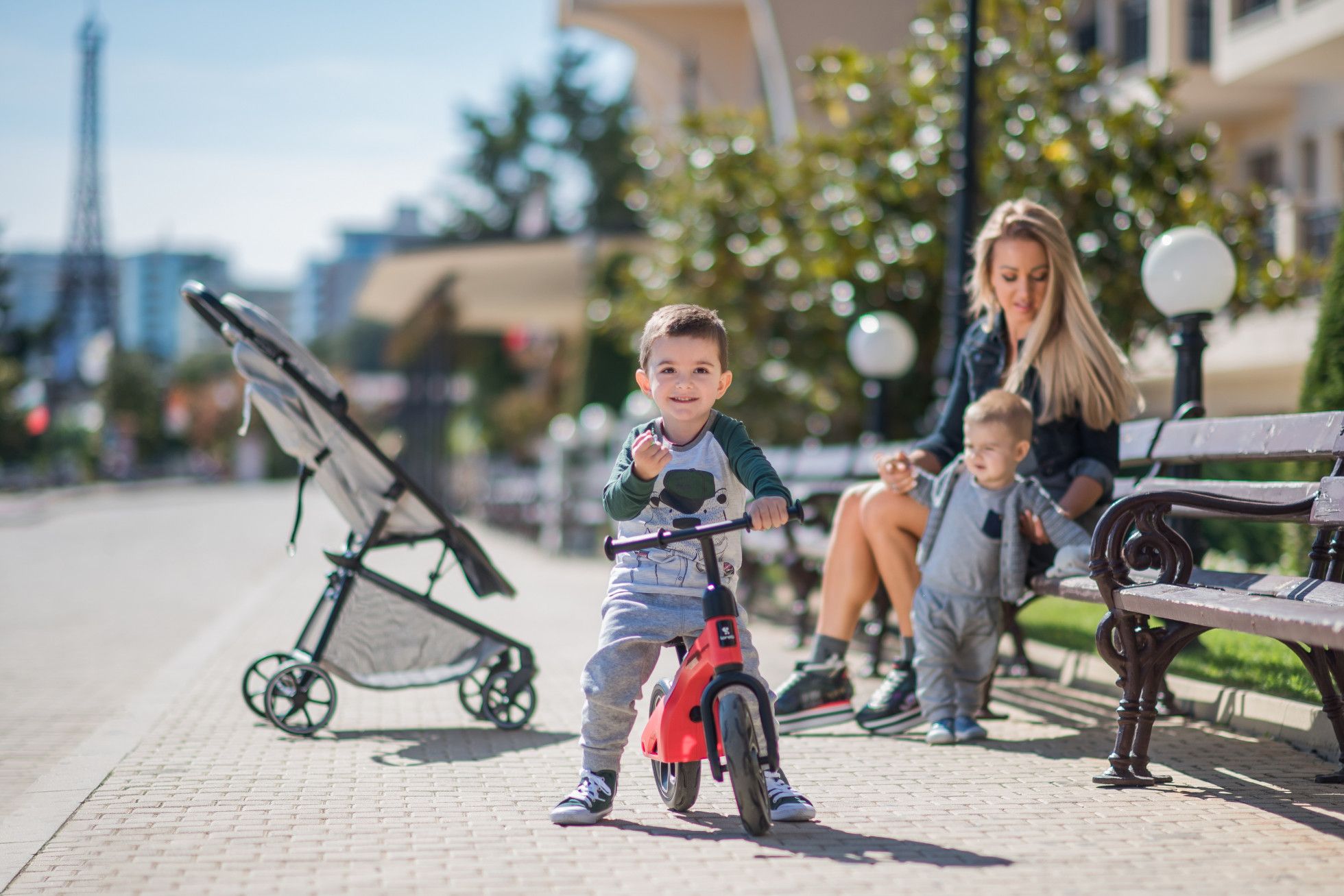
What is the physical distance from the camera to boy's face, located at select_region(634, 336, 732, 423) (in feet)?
12.9

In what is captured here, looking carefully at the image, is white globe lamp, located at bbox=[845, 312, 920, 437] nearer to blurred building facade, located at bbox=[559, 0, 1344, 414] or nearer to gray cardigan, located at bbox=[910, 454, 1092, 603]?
blurred building facade, located at bbox=[559, 0, 1344, 414]

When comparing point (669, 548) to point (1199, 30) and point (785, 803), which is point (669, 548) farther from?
point (1199, 30)

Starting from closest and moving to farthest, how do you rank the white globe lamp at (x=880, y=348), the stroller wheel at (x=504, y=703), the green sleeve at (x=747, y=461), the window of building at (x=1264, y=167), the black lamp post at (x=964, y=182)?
the green sleeve at (x=747, y=461), the stroller wheel at (x=504, y=703), the black lamp post at (x=964, y=182), the white globe lamp at (x=880, y=348), the window of building at (x=1264, y=167)

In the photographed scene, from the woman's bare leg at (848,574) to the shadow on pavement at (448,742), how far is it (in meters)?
1.08

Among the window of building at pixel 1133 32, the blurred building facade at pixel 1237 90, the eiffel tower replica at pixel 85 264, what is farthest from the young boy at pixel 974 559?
the eiffel tower replica at pixel 85 264

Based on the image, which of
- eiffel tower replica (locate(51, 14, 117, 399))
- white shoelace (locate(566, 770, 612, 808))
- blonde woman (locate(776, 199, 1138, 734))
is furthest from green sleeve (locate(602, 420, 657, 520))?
eiffel tower replica (locate(51, 14, 117, 399))

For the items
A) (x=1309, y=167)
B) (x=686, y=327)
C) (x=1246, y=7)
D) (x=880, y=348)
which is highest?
(x=1246, y=7)

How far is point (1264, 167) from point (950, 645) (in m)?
18.8

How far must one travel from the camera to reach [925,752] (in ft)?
16.7

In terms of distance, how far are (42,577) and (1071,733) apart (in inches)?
508

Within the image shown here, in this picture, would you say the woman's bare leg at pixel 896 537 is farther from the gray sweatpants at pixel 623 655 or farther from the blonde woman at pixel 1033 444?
the gray sweatpants at pixel 623 655

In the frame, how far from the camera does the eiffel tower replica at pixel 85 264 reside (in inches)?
3039

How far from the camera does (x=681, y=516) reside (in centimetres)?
400

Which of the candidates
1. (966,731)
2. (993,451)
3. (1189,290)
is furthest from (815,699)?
(1189,290)
